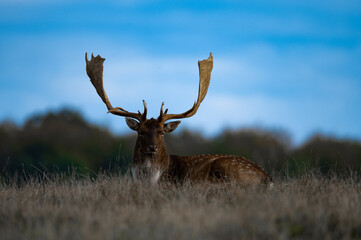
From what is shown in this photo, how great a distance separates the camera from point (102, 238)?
5988 mm

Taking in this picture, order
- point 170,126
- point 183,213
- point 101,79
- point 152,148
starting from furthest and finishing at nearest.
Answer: point 101,79 → point 170,126 → point 152,148 → point 183,213

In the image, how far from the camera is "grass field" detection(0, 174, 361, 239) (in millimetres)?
6227

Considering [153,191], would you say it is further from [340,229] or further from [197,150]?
[197,150]

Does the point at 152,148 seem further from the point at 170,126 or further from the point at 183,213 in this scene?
the point at 183,213

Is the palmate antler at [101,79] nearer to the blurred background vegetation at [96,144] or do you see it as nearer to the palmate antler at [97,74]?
the palmate antler at [97,74]

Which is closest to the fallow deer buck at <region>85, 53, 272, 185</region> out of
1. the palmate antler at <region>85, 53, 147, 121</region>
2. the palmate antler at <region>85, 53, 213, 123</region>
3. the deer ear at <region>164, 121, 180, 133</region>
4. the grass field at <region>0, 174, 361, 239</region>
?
the deer ear at <region>164, 121, 180, 133</region>

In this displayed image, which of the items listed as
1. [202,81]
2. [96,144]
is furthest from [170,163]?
[96,144]

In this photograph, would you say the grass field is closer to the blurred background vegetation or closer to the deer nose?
the deer nose

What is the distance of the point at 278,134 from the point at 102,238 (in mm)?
27034

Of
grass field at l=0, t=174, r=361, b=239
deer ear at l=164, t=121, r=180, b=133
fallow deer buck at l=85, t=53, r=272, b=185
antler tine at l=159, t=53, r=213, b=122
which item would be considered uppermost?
antler tine at l=159, t=53, r=213, b=122

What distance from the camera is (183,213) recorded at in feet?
22.5

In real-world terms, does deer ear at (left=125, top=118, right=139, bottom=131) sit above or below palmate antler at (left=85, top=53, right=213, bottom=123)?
below

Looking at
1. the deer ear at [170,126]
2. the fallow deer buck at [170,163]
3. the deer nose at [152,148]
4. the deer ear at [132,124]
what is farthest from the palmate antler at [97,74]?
the deer nose at [152,148]

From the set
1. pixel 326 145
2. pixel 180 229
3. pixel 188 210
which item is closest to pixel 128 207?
pixel 188 210
